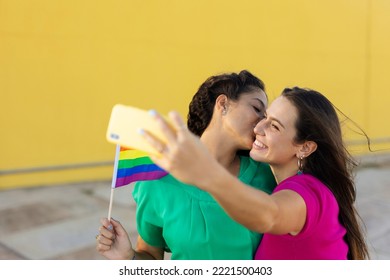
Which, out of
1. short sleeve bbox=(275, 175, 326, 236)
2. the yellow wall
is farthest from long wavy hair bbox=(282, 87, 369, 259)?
the yellow wall

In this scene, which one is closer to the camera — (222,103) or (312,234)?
(312,234)

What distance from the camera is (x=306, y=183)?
1544 millimetres

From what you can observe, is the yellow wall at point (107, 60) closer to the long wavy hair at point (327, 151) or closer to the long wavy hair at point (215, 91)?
the long wavy hair at point (215, 91)

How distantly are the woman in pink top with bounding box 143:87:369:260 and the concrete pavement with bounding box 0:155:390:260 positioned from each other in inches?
101

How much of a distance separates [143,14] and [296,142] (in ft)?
14.6

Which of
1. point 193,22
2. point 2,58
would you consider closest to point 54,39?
point 2,58

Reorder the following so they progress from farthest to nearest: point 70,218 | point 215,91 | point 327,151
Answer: point 70,218 < point 215,91 < point 327,151

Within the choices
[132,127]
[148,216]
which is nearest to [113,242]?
[148,216]

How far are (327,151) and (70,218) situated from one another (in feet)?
11.4

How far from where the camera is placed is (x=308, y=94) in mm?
1679

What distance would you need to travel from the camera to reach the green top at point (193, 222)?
5.50 feet

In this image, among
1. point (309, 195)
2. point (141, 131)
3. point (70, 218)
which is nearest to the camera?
point (141, 131)

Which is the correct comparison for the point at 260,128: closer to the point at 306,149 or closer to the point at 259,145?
the point at 259,145

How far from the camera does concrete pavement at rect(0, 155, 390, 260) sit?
13.1ft
